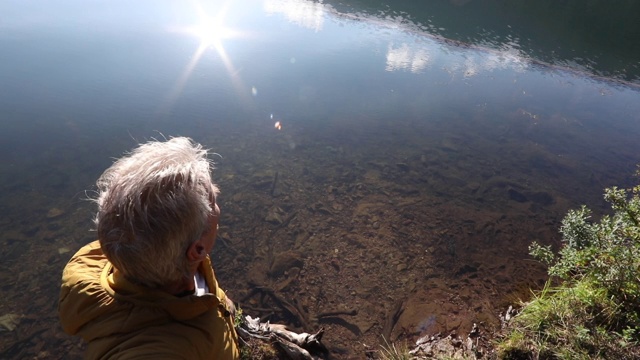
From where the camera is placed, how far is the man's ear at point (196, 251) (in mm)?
1646

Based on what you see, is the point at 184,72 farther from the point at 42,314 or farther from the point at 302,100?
the point at 42,314

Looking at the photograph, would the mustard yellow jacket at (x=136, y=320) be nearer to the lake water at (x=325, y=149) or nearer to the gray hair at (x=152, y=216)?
the gray hair at (x=152, y=216)

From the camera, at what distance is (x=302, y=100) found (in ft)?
38.5

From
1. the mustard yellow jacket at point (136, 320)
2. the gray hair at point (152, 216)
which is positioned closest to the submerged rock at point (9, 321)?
the mustard yellow jacket at point (136, 320)

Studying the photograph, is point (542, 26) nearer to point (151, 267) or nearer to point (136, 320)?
point (151, 267)

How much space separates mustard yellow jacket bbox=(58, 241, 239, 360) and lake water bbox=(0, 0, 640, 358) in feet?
11.1

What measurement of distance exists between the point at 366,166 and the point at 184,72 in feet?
26.1

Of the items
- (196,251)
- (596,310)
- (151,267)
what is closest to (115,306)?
(151,267)

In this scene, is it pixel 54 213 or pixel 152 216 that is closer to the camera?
pixel 152 216

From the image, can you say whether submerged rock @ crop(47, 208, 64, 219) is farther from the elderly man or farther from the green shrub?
the green shrub

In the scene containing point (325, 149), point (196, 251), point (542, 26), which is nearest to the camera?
point (196, 251)

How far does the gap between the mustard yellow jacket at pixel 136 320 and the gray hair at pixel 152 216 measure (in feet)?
0.33

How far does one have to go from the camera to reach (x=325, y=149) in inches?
364

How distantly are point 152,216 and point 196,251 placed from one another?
0.89ft
